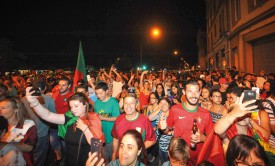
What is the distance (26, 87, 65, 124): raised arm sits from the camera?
10.4ft

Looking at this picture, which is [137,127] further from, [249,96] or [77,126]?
[249,96]

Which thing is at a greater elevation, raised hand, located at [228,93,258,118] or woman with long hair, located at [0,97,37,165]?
raised hand, located at [228,93,258,118]

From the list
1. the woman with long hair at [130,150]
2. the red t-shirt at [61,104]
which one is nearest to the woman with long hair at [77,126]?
the woman with long hair at [130,150]

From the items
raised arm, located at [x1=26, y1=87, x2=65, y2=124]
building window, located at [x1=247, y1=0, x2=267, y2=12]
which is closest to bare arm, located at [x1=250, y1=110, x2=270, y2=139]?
raised arm, located at [x1=26, y1=87, x2=65, y2=124]

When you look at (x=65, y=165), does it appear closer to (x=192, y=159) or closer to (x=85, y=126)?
(x=85, y=126)

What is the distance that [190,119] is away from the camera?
152 inches

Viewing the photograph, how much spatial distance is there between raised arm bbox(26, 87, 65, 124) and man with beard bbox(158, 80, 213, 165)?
1.84 m

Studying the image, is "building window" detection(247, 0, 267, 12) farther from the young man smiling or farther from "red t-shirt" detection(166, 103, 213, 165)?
the young man smiling

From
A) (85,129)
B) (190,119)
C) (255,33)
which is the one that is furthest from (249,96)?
(255,33)

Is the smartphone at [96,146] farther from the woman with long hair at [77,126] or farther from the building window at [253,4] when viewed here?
the building window at [253,4]

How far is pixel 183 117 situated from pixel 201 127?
0.36 meters

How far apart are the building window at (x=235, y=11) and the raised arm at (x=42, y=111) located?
18.4m

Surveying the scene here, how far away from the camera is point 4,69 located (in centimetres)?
2695

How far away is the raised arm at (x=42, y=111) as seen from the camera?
3184 mm
